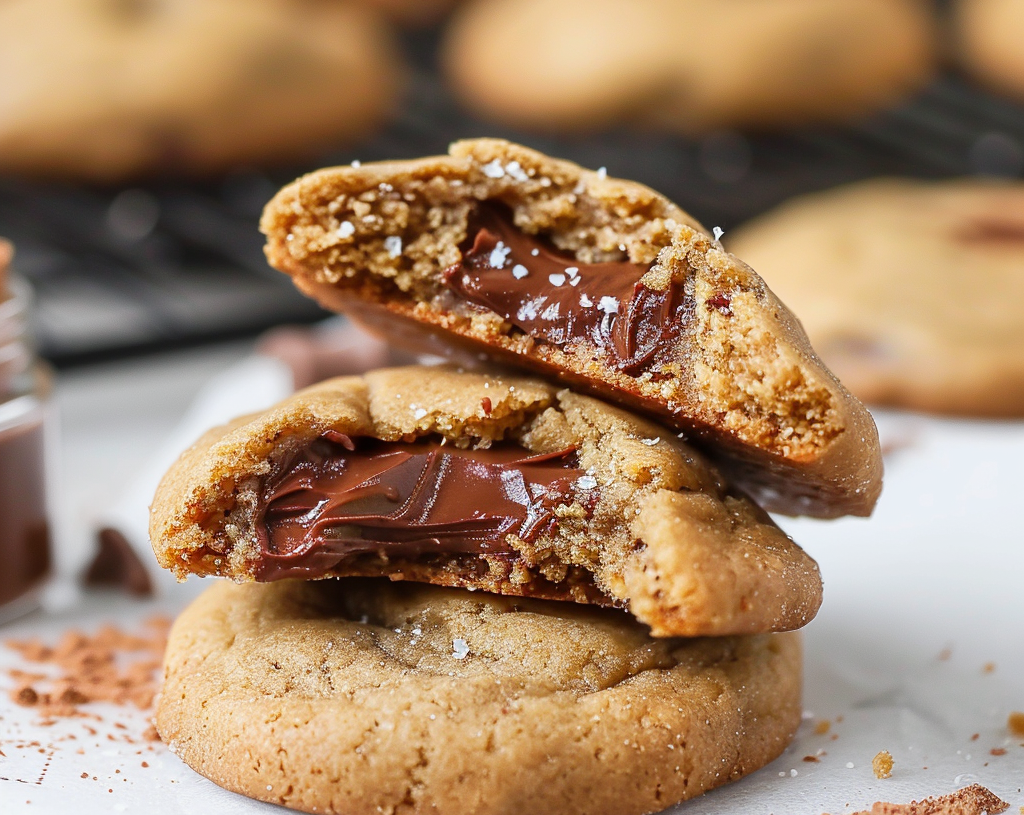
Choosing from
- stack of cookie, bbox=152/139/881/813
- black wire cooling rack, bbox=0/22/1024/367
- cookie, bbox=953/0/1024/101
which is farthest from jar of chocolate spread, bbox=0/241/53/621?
cookie, bbox=953/0/1024/101

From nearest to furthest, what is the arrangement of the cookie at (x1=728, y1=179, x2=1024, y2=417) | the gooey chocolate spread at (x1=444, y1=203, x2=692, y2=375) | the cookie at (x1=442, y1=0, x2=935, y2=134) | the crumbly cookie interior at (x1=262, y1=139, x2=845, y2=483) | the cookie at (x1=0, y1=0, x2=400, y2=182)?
the crumbly cookie interior at (x1=262, y1=139, x2=845, y2=483) < the gooey chocolate spread at (x1=444, y1=203, x2=692, y2=375) < the cookie at (x1=728, y1=179, x2=1024, y2=417) < the cookie at (x1=0, y1=0, x2=400, y2=182) < the cookie at (x1=442, y1=0, x2=935, y2=134)

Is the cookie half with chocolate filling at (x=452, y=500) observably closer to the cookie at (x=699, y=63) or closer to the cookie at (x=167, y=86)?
the cookie at (x=167, y=86)

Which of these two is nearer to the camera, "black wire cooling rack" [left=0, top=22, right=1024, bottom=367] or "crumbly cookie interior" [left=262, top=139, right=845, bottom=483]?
"crumbly cookie interior" [left=262, top=139, right=845, bottom=483]

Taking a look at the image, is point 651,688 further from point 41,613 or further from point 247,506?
point 41,613

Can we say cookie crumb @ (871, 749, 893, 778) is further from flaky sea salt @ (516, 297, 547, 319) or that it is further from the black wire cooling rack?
the black wire cooling rack

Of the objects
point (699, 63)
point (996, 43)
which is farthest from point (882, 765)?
point (996, 43)

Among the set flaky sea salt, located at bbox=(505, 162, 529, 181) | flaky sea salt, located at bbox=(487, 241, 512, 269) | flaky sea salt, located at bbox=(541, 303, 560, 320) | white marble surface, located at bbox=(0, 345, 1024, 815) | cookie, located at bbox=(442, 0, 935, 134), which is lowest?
white marble surface, located at bbox=(0, 345, 1024, 815)
